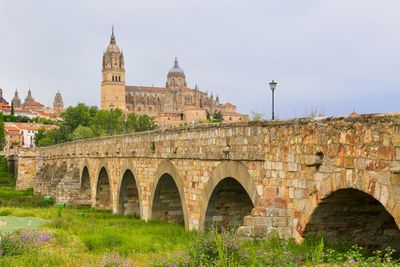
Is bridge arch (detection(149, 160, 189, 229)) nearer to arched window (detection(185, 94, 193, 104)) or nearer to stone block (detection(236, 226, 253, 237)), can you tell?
stone block (detection(236, 226, 253, 237))

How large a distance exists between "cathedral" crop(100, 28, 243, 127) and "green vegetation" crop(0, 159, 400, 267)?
413 feet

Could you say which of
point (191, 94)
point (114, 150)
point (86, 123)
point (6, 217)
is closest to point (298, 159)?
point (114, 150)

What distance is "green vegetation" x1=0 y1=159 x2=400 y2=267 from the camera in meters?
6.82

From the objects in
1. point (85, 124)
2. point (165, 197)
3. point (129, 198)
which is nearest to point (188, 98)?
point (85, 124)

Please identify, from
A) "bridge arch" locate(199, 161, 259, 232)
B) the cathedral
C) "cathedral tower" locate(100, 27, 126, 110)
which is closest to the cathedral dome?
the cathedral

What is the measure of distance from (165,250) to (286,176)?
10.9ft

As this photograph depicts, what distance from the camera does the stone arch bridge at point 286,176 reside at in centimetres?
692

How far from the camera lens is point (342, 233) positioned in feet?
28.4

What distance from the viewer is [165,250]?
35.8 feet

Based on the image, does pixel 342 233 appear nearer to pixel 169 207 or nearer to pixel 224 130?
pixel 224 130

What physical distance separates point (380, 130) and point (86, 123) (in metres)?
89.9

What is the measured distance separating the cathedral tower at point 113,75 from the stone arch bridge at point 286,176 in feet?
433

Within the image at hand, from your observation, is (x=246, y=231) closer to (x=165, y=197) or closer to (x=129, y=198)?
(x=165, y=197)

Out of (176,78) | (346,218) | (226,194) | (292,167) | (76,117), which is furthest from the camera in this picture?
(176,78)
